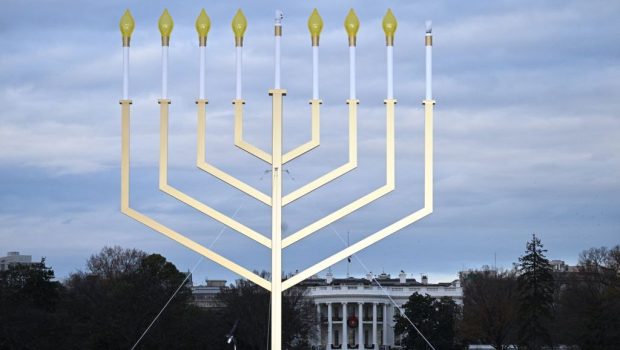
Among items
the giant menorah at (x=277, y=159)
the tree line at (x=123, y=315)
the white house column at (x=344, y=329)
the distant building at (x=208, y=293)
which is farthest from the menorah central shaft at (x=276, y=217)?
the white house column at (x=344, y=329)

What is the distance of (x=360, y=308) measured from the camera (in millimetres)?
80812

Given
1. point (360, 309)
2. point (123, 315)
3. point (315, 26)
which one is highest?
point (315, 26)

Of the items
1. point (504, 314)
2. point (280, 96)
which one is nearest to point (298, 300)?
point (504, 314)

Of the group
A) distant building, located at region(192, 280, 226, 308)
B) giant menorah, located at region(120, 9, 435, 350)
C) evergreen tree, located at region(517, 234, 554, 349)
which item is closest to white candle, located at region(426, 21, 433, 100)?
giant menorah, located at region(120, 9, 435, 350)

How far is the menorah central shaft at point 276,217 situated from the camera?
49.7 feet

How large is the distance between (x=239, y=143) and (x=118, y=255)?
55.1 metres

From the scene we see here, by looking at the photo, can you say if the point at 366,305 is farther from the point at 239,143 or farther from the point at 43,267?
the point at 239,143

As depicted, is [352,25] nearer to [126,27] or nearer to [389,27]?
[389,27]

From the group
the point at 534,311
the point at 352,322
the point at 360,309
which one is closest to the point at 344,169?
the point at 534,311

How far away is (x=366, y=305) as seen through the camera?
82.4 metres

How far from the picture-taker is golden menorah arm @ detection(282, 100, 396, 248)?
15.0 metres

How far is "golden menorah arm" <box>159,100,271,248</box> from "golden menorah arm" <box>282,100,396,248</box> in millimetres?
342

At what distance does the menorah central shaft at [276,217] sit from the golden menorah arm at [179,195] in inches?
5.4

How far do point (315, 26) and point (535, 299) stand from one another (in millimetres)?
37776
